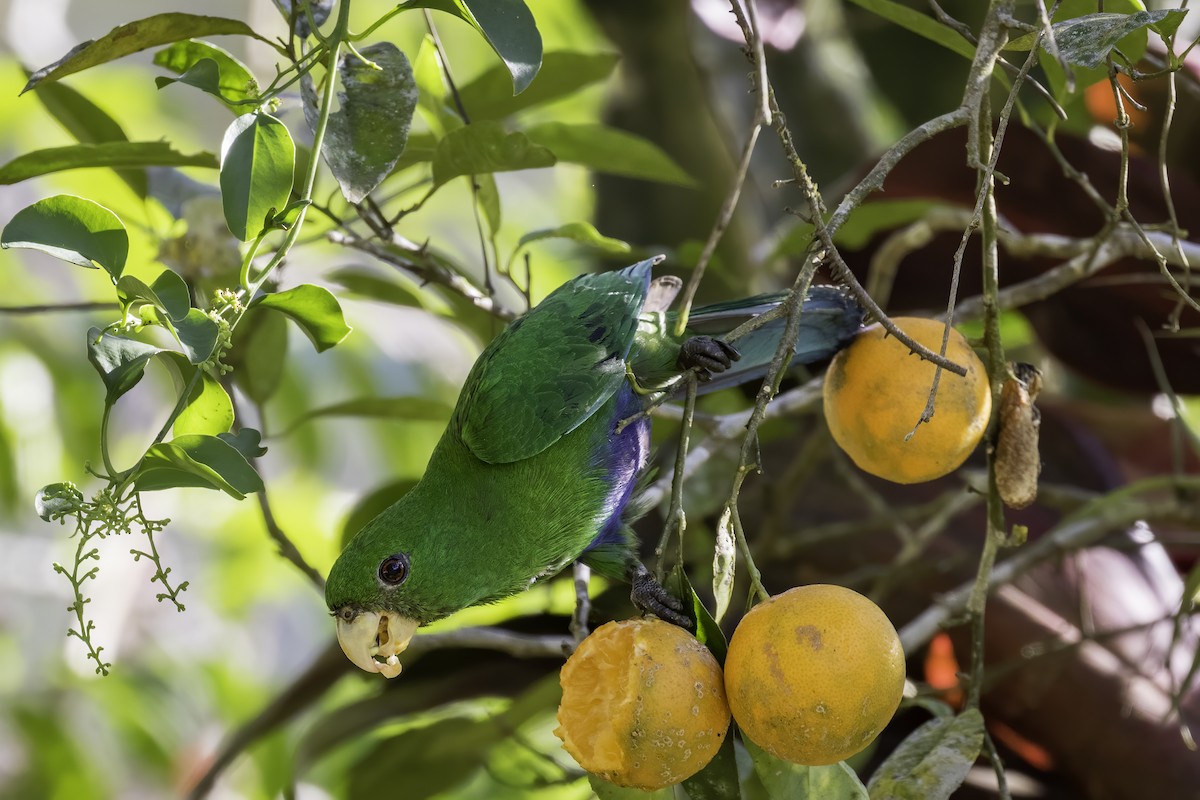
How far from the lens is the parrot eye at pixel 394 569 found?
4.44ft

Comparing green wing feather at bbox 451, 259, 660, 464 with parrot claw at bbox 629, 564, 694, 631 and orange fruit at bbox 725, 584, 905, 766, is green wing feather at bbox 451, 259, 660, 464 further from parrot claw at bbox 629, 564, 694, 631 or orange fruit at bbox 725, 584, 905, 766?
orange fruit at bbox 725, 584, 905, 766

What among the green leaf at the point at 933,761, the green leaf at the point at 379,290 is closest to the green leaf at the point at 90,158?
the green leaf at the point at 379,290

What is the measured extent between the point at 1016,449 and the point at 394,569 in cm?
73

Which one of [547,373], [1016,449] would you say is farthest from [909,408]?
[547,373]

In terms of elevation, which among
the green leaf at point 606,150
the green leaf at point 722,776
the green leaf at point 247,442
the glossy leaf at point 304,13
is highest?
the glossy leaf at point 304,13

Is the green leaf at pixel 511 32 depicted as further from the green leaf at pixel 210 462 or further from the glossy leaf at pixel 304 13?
the green leaf at pixel 210 462

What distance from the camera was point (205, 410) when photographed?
0.95 metres

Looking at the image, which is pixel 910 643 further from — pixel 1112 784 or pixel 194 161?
Result: pixel 194 161

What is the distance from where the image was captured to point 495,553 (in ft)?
4.65

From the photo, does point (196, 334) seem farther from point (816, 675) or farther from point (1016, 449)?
point (1016, 449)

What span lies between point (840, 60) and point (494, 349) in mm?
1944

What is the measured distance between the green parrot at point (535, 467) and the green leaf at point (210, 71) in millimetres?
473

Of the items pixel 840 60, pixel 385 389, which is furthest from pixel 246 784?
pixel 840 60

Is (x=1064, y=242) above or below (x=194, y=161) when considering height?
below
